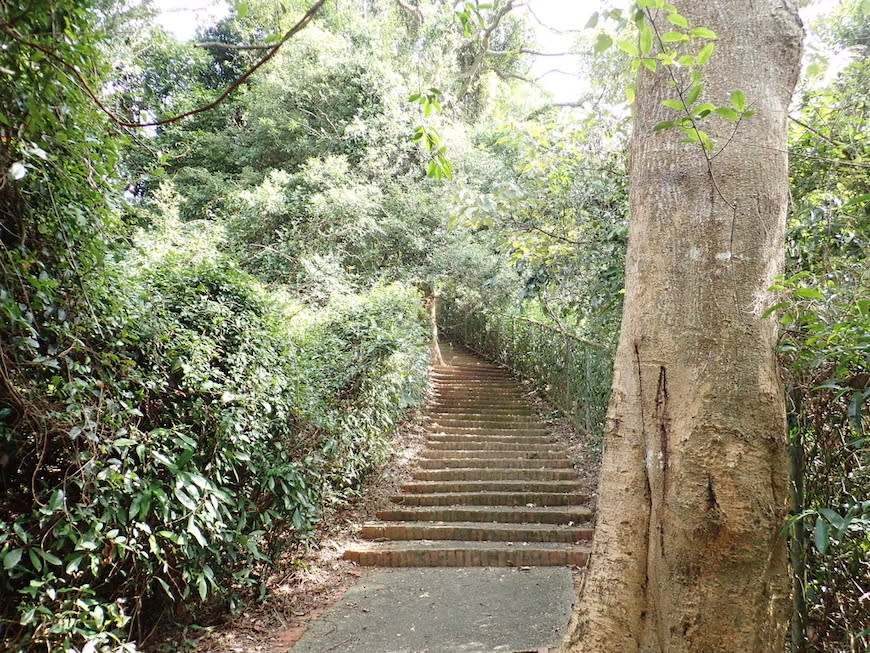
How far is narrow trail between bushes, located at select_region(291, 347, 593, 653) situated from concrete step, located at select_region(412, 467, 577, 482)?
0.01 metres

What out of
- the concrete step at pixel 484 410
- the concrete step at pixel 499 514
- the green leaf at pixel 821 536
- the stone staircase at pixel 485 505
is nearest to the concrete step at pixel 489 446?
the stone staircase at pixel 485 505

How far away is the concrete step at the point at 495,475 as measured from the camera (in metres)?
6.62

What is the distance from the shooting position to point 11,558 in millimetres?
2086

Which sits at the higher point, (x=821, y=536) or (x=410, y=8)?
(x=410, y=8)

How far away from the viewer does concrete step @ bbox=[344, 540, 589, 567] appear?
4.72m

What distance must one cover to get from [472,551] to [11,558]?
3627mm

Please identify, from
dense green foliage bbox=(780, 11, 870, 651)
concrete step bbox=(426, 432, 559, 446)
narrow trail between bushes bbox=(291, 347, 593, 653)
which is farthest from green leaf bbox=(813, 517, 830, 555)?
concrete step bbox=(426, 432, 559, 446)

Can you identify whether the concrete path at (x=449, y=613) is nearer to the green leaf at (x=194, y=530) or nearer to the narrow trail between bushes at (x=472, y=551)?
the narrow trail between bushes at (x=472, y=551)

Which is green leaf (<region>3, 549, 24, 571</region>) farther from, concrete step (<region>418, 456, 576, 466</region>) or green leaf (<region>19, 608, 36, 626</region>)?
concrete step (<region>418, 456, 576, 466</region>)

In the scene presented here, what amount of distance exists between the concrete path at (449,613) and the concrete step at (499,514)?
103 cm

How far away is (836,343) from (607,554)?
101 cm

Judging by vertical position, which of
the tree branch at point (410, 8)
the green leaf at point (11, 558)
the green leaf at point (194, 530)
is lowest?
the green leaf at point (194, 530)

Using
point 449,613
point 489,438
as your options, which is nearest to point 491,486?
point 489,438

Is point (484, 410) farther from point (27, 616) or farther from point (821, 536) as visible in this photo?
point (821, 536)
